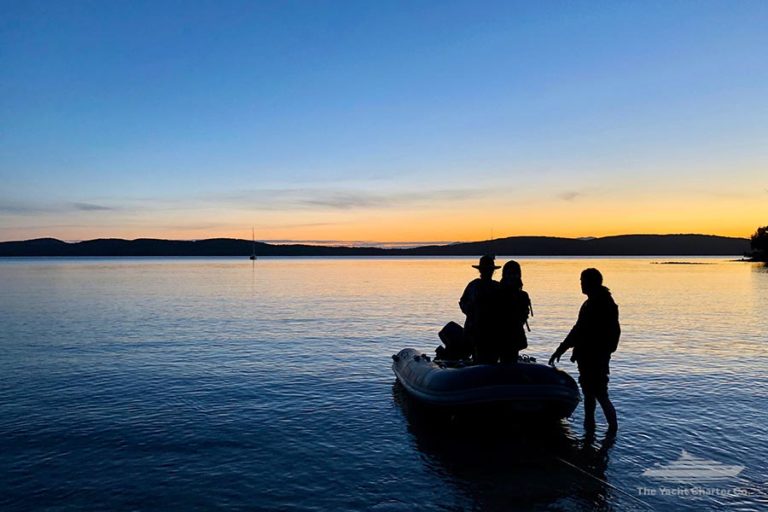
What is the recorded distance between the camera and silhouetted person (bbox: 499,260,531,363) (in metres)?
10.6

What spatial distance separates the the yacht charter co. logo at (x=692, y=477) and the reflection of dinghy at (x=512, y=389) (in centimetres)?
196

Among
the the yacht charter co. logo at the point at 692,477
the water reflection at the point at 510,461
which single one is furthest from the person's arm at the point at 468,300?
the the yacht charter co. logo at the point at 692,477

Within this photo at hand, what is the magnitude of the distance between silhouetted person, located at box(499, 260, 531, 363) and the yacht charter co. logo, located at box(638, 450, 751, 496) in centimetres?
302

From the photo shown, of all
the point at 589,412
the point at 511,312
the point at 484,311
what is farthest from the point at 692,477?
the point at 484,311

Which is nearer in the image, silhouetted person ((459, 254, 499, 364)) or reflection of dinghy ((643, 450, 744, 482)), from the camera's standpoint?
reflection of dinghy ((643, 450, 744, 482))

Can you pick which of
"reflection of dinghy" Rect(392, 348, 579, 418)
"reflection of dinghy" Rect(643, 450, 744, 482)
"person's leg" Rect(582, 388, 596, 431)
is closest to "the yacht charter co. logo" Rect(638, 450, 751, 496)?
"reflection of dinghy" Rect(643, 450, 744, 482)

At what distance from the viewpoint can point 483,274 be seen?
10.7 metres

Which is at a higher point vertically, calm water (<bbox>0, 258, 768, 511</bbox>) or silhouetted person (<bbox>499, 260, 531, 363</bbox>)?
silhouetted person (<bbox>499, 260, 531, 363</bbox>)

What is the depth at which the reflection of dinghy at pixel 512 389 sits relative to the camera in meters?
10.3

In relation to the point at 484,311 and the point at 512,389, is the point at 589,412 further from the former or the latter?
the point at 484,311

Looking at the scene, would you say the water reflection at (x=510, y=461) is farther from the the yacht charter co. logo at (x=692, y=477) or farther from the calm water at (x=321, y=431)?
the the yacht charter co. logo at (x=692, y=477)

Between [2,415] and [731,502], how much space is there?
497 inches

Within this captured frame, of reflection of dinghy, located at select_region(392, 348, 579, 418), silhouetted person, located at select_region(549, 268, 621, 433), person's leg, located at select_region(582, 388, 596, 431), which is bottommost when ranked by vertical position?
person's leg, located at select_region(582, 388, 596, 431)

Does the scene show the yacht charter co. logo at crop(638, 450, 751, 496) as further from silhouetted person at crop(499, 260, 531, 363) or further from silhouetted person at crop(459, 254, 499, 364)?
silhouetted person at crop(459, 254, 499, 364)
